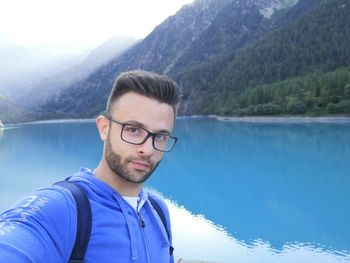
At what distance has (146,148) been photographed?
1.92m

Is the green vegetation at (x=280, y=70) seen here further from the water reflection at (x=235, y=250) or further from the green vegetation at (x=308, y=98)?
the water reflection at (x=235, y=250)

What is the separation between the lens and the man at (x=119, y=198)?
1394 mm

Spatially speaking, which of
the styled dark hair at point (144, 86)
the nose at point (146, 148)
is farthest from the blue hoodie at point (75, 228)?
the styled dark hair at point (144, 86)

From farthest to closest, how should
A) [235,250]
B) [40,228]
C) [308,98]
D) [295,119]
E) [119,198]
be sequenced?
[308,98] → [295,119] → [235,250] → [119,198] → [40,228]

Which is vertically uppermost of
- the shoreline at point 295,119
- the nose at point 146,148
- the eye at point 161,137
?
the shoreline at point 295,119

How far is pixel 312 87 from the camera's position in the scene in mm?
70375

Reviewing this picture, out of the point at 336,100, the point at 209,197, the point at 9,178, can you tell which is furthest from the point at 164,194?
the point at 336,100

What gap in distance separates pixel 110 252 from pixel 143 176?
1.48ft

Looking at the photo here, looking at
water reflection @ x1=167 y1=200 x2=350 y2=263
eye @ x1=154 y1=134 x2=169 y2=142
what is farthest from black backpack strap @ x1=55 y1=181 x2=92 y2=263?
water reflection @ x1=167 y1=200 x2=350 y2=263

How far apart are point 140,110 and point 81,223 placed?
0.66 metres

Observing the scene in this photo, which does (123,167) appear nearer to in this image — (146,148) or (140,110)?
(146,148)

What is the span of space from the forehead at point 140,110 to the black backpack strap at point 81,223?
1.58 ft

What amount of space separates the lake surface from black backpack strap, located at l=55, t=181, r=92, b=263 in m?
10.1

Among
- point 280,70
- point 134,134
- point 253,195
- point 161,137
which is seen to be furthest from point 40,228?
point 280,70
